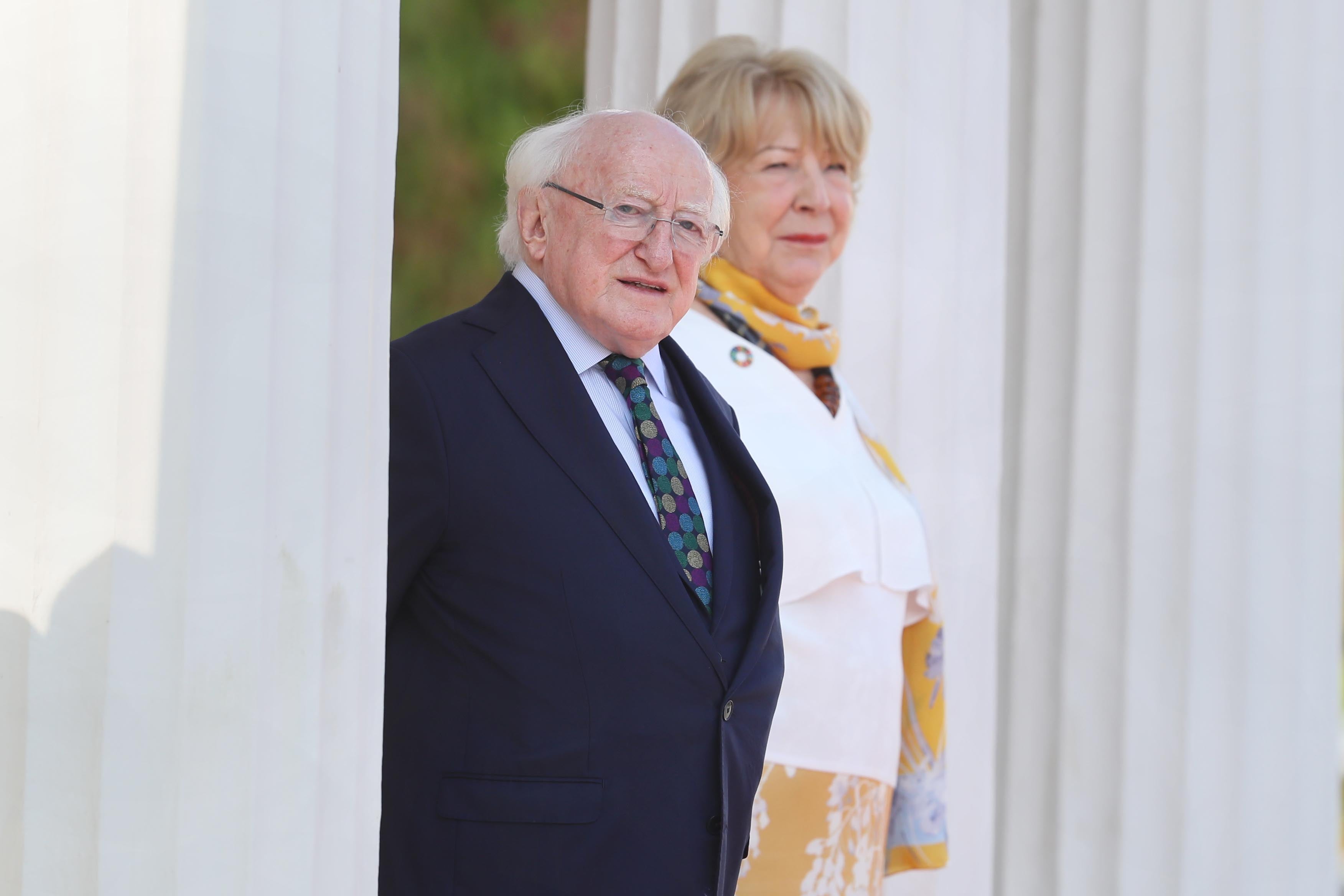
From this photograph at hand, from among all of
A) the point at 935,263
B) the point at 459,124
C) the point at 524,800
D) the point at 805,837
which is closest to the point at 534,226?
the point at 524,800

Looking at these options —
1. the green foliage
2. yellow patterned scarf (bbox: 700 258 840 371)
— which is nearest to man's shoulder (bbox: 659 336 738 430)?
yellow patterned scarf (bbox: 700 258 840 371)

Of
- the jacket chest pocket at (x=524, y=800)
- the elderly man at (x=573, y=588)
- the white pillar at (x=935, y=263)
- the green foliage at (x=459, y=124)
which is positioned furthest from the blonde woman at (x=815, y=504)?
the green foliage at (x=459, y=124)

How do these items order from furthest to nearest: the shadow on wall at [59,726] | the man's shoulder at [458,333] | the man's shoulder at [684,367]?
the man's shoulder at [684,367]
the man's shoulder at [458,333]
the shadow on wall at [59,726]

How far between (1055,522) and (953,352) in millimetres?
578

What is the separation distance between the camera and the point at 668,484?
208cm

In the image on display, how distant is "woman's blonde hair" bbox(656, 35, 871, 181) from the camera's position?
292 cm

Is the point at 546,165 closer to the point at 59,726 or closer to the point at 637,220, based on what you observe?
the point at 637,220

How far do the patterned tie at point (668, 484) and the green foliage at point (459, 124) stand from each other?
4857 mm

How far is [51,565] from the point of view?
1545mm

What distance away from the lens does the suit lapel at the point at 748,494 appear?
6.75ft

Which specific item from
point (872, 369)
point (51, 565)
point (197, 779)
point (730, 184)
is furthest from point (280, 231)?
point (872, 369)

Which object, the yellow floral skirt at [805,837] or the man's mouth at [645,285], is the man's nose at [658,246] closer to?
the man's mouth at [645,285]

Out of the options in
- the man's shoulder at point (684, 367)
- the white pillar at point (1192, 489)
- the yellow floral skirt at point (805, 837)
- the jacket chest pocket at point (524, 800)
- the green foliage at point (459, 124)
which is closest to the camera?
the jacket chest pocket at point (524, 800)

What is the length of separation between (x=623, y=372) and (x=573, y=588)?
1.26 feet
